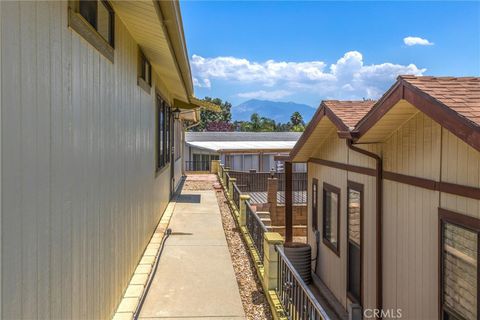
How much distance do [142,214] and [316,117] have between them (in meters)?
3.88

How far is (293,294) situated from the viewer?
14.8ft

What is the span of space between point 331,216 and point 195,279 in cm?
358

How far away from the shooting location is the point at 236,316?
15.3 ft

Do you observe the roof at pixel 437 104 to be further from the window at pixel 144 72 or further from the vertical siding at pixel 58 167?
the window at pixel 144 72

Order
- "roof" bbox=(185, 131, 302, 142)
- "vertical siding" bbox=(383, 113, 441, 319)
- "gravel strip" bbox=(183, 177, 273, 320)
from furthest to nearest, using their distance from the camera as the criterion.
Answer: "roof" bbox=(185, 131, 302, 142) → "gravel strip" bbox=(183, 177, 273, 320) → "vertical siding" bbox=(383, 113, 441, 319)

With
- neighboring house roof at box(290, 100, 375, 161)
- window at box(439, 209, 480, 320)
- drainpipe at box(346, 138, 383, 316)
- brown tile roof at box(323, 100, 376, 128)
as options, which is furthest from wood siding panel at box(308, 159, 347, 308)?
window at box(439, 209, 480, 320)

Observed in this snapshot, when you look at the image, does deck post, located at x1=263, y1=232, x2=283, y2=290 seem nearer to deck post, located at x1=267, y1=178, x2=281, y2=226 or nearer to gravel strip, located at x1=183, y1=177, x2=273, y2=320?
gravel strip, located at x1=183, y1=177, x2=273, y2=320

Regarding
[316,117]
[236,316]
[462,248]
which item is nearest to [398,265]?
[462,248]

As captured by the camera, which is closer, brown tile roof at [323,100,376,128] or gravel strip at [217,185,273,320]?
gravel strip at [217,185,273,320]

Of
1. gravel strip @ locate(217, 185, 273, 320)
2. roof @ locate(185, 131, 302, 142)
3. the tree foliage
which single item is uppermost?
the tree foliage

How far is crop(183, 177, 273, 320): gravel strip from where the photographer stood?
4996 mm

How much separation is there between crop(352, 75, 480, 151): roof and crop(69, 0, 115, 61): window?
10.4ft

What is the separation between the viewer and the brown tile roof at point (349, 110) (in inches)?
261

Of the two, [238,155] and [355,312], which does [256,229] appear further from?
[238,155]
